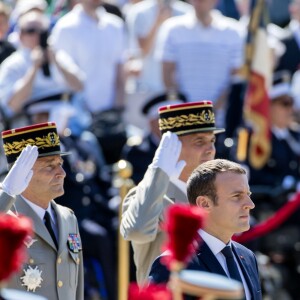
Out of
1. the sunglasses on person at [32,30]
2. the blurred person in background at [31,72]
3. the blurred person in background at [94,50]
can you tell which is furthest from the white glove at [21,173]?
the blurred person in background at [94,50]

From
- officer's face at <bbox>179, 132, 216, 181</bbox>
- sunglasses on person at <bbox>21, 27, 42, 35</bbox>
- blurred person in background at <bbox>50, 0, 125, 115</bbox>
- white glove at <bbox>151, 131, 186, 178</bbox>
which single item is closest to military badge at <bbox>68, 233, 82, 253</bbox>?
white glove at <bbox>151, 131, 186, 178</bbox>

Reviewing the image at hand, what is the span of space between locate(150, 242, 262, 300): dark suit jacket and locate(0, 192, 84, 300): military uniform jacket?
39.5 inches

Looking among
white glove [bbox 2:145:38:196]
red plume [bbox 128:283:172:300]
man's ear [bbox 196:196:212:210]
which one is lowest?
white glove [bbox 2:145:38:196]

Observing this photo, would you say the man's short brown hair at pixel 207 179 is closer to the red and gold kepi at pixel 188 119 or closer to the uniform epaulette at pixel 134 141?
the red and gold kepi at pixel 188 119

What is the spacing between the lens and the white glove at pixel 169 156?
7.00m

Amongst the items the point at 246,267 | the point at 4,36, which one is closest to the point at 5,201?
the point at 246,267

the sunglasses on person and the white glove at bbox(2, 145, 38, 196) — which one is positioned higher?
the white glove at bbox(2, 145, 38, 196)

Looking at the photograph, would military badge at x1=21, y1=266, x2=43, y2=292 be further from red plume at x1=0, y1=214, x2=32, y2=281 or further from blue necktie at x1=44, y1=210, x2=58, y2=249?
red plume at x1=0, y1=214, x2=32, y2=281

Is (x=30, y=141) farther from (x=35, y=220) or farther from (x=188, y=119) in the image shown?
(x=188, y=119)

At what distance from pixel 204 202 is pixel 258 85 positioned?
6176mm

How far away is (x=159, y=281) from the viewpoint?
5793 mm

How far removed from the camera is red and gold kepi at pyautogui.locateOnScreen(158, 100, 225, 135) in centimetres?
752

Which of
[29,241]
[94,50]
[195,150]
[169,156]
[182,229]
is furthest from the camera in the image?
[94,50]

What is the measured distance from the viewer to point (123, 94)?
12234 mm
